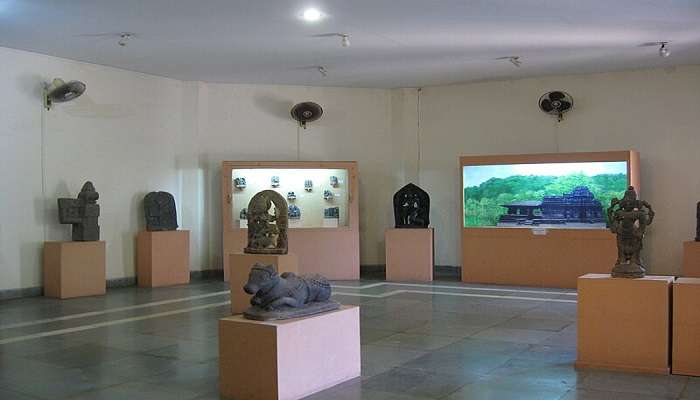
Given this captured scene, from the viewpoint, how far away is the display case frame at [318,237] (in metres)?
12.2

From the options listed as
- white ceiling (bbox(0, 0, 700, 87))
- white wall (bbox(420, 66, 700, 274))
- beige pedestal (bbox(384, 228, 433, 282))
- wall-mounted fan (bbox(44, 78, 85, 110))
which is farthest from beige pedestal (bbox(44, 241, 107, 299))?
white wall (bbox(420, 66, 700, 274))

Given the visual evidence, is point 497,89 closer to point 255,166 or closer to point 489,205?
point 489,205

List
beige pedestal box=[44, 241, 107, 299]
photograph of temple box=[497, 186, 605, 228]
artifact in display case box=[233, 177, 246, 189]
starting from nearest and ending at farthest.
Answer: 1. beige pedestal box=[44, 241, 107, 299]
2. photograph of temple box=[497, 186, 605, 228]
3. artifact in display case box=[233, 177, 246, 189]

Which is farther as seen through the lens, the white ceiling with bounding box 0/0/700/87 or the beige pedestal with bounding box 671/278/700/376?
the white ceiling with bounding box 0/0/700/87

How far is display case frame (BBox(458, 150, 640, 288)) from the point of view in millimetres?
10914

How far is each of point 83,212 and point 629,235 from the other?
308 inches

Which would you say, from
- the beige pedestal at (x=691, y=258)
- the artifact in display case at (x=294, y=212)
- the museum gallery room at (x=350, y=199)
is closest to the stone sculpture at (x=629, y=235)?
the museum gallery room at (x=350, y=199)

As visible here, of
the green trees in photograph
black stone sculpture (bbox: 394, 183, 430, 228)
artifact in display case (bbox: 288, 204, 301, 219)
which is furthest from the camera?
artifact in display case (bbox: 288, 204, 301, 219)

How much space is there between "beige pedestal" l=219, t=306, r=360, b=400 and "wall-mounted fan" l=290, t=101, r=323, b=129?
818 centimetres

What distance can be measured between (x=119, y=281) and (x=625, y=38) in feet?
28.2

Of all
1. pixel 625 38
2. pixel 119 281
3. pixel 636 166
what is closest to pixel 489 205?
pixel 636 166

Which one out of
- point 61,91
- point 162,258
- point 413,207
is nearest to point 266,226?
point 162,258

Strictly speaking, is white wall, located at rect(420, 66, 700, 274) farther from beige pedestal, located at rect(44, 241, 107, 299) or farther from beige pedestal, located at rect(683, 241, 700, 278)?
beige pedestal, located at rect(44, 241, 107, 299)

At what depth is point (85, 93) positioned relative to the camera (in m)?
11.1
